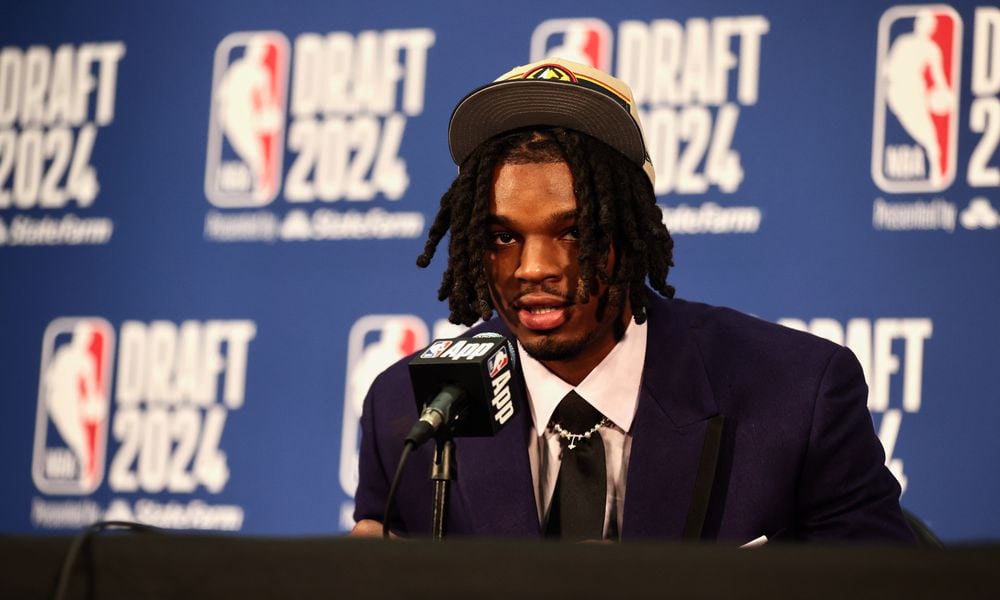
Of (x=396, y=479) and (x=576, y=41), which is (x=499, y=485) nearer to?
(x=396, y=479)

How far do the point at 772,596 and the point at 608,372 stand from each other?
1.21 meters

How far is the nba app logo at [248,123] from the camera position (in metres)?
3.43

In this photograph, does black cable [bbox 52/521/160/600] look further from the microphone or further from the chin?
the chin

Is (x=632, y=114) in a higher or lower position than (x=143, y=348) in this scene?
higher

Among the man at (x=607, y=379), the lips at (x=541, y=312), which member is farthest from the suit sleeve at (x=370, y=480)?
the lips at (x=541, y=312)

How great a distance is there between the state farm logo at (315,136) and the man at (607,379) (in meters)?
1.16

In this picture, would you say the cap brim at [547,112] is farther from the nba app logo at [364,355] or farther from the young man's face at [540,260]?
the nba app logo at [364,355]

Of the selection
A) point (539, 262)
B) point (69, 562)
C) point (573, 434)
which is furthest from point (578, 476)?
point (69, 562)

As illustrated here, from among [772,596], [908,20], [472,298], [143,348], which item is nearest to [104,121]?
[143,348]

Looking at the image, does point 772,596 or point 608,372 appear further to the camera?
point 608,372

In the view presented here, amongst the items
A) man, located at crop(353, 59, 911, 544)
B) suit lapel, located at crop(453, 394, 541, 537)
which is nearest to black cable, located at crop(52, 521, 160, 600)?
man, located at crop(353, 59, 911, 544)

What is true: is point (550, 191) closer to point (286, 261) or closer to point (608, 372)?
point (608, 372)

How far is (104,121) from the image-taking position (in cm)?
363

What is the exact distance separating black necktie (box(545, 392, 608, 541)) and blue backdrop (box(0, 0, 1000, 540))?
0.99 meters
